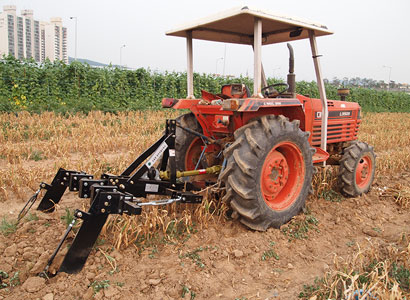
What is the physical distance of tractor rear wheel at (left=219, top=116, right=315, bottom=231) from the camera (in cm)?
333

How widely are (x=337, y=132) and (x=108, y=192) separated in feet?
12.3

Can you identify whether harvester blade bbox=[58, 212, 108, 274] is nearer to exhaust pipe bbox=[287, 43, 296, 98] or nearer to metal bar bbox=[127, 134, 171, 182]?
metal bar bbox=[127, 134, 171, 182]

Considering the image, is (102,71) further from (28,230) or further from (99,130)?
(28,230)

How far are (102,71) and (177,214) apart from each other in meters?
12.9

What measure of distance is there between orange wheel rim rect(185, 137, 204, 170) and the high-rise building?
53.9 m

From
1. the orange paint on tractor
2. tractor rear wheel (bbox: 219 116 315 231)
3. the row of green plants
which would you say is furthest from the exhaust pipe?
the row of green plants

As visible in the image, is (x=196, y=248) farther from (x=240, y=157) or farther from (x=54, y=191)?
(x=54, y=191)

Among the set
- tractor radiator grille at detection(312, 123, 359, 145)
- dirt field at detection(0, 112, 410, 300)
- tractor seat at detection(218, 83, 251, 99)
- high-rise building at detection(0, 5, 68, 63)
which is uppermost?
high-rise building at detection(0, 5, 68, 63)

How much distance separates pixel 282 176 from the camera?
3844 millimetres

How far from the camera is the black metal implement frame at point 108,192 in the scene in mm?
2764

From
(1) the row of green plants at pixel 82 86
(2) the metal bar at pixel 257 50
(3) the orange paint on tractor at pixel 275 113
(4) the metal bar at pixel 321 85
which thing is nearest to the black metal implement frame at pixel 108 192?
(3) the orange paint on tractor at pixel 275 113

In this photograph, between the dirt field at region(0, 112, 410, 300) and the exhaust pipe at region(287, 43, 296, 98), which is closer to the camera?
the dirt field at region(0, 112, 410, 300)

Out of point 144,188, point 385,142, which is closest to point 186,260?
point 144,188

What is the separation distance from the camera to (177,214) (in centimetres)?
393
